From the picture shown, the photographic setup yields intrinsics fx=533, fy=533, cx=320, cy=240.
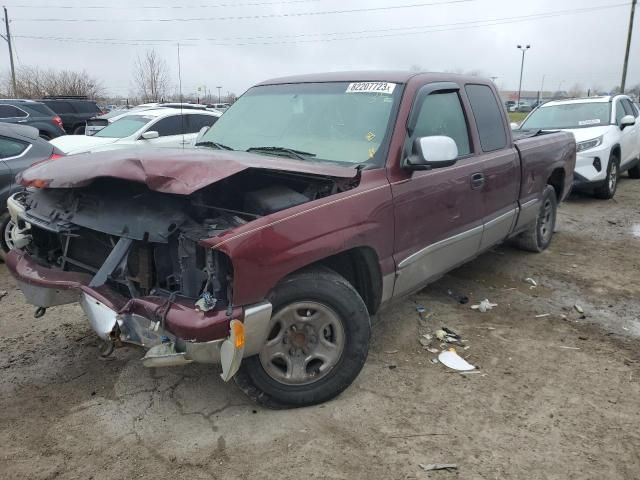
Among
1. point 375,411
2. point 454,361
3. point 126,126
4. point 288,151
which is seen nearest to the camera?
point 375,411

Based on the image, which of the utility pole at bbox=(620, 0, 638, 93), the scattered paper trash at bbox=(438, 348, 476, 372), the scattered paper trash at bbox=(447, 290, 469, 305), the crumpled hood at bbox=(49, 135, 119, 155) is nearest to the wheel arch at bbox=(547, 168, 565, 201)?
the scattered paper trash at bbox=(447, 290, 469, 305)

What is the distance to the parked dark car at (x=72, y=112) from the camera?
20.0 meters

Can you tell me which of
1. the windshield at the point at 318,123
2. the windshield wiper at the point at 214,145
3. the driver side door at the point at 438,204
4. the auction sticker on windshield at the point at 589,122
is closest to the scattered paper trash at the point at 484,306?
the driver side door at the point at 438,204

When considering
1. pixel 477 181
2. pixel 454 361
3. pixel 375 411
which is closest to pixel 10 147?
pixel 477 181

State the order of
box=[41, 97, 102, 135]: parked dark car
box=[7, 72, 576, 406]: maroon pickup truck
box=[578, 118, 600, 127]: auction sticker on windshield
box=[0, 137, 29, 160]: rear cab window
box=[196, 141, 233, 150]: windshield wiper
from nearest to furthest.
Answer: box=[7, 72, 576, 406]: maroon pickup truck < box=[196, 141, 233, 150]: windshield wiper < box=[0, 137, 29, 160]: rear cab window < box=[578, 118, 600, 127]: auction sticker on windshield < box=[41, 97, 102, 135]: parked dark car

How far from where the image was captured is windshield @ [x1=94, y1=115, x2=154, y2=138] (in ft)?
34.1

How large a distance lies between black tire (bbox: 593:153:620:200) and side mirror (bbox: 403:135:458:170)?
7085 mm

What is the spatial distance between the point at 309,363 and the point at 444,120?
217cm

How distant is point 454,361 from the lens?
3762 mm

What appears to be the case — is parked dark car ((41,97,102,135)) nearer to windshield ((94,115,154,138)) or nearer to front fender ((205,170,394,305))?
windshield ((94,115,154,138))

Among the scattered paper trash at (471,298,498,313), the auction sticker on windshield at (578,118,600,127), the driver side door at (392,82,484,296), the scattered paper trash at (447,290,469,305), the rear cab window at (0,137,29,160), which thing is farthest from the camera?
the auction sticker on windshield at (578,118,600,127)

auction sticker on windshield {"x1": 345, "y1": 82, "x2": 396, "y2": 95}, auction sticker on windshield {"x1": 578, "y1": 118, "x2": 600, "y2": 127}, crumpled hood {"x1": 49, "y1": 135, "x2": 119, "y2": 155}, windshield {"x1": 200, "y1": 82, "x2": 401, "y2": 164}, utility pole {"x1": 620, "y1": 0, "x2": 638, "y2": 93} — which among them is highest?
utility pole {"x1": 620, "y1": 0, "x2": 638, "y2": 93}

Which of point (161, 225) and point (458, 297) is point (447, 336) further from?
point (161, 225)

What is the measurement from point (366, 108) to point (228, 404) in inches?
85.0
